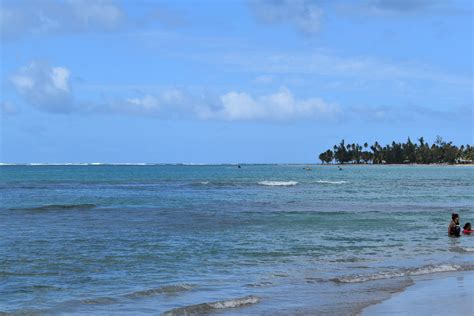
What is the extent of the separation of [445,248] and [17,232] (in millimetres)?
17645

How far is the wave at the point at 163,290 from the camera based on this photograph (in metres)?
14.0

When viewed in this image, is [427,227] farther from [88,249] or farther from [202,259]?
[88,249]

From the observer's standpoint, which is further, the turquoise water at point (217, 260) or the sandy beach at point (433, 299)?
the turquoise water at point (217, 260)

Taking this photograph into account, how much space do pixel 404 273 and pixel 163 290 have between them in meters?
6.72

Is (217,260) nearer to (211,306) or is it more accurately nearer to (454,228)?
(211,306)

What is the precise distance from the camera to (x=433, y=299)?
507 inches

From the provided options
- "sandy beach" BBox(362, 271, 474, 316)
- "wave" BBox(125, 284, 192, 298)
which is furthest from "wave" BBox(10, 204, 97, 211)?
"sandy beach" BBox(362, 271, 474, 316)

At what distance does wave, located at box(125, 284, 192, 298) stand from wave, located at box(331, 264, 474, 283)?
12.9 feet

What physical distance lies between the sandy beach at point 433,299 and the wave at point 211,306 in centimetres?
255

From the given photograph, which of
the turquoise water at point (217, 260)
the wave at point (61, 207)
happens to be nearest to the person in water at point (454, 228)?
the turquoise water at point (217, 260)

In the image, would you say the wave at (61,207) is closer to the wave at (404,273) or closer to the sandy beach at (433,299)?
the wave at (404,273)

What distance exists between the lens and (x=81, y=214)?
36.5 meters

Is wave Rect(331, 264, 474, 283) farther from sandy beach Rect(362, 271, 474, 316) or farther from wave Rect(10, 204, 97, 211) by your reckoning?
wave Rect(10, 204, 97, 211)

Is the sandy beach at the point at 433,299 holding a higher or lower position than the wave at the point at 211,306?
higher
